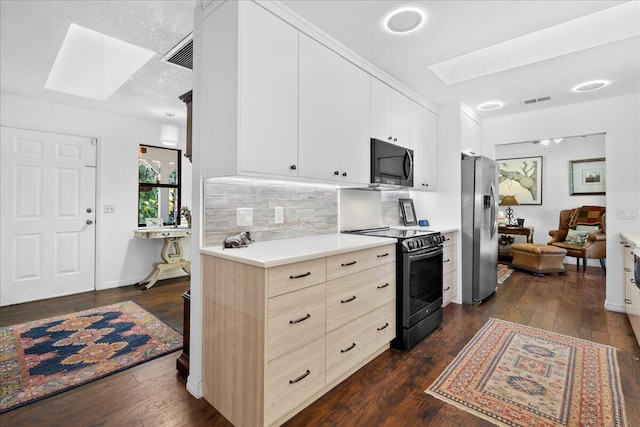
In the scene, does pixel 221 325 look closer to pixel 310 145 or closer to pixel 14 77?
pixel 310 145

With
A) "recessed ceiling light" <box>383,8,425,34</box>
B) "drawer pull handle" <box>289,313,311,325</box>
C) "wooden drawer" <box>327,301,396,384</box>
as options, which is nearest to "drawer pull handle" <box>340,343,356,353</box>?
"wooden drawer" <box>327,301,396,384</box>

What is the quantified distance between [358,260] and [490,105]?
312 cm

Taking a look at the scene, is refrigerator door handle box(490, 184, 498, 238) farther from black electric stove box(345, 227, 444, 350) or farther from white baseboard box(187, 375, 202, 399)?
white baseboard box(187, 375, 202, 399)

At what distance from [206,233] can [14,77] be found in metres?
3.14

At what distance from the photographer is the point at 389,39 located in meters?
2.34

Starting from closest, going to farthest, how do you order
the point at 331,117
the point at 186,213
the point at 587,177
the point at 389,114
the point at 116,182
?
the point at 331,117, the point at 389,114, the point at 116,182, the point at 186,213, the point at 587,177

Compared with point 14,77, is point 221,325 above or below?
below

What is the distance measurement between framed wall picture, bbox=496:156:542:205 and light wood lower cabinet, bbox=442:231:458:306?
367cm

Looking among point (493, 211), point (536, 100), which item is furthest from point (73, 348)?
point (536, 100)

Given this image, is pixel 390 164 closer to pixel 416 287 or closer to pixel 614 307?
pixel 416 287

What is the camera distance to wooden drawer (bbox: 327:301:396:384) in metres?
1.87

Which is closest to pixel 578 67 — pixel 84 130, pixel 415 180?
pixel 415 180

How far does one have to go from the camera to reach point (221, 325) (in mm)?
1728

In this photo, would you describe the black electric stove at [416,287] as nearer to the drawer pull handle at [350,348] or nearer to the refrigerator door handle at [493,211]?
the drawer pull handle at [350,348]
